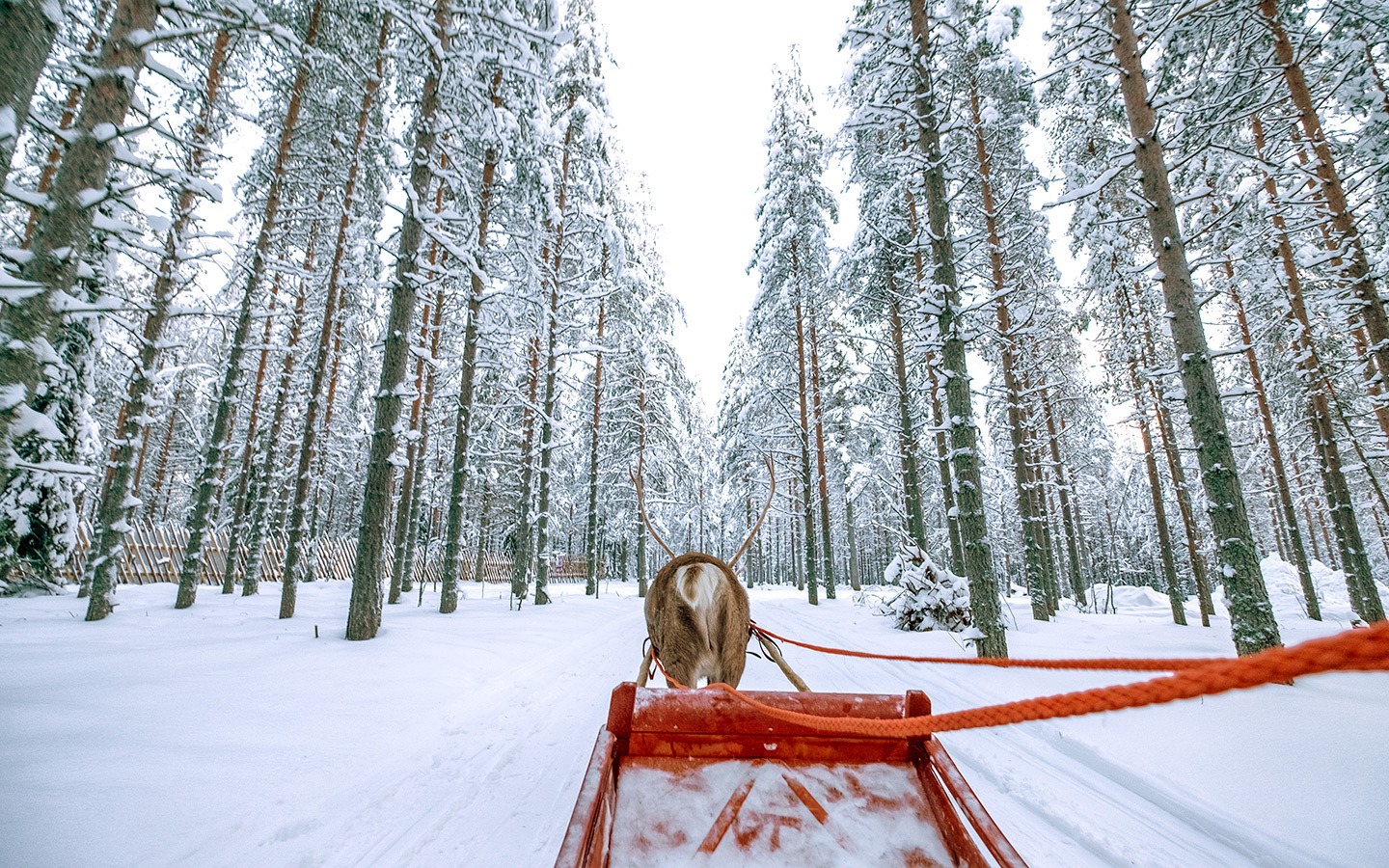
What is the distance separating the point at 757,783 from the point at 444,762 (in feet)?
8.62

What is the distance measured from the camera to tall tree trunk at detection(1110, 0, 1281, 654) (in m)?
5.36

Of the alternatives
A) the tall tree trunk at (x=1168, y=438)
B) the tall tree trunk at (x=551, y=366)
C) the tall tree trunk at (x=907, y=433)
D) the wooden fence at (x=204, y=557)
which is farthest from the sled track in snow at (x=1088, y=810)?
the tall tree trunk at (x=1168, y=438)

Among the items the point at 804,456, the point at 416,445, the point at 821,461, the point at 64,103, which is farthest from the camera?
the point at 821,461

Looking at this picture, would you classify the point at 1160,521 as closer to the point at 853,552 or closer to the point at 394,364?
the point at 853,552

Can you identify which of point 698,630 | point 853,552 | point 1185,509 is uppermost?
point 1185,509

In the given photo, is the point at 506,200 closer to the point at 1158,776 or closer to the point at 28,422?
the point at 28,422

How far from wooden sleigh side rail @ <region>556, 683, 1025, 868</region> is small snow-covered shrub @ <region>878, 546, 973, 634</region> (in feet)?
31.1

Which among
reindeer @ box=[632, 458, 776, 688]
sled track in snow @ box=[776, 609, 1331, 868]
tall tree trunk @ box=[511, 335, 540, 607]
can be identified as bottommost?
sled track in snow @ box=[776, 609, 1331, 868]

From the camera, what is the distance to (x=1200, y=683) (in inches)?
40.2

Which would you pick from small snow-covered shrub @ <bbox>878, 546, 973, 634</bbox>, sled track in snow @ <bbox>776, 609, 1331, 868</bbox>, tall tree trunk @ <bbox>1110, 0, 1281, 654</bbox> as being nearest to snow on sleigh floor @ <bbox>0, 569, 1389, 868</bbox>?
sled track in snow @ <bbox>776, 609, 1331, 868</bbox>

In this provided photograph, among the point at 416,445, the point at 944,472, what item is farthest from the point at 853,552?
the point at 416,445

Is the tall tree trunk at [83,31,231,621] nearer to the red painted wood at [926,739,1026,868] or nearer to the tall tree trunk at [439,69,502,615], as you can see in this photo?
the tall tree trunk at [439,69,502,615]

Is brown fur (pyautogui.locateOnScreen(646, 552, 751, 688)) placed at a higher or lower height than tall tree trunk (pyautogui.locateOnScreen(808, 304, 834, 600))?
lower

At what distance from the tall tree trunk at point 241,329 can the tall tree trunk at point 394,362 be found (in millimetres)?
4609
